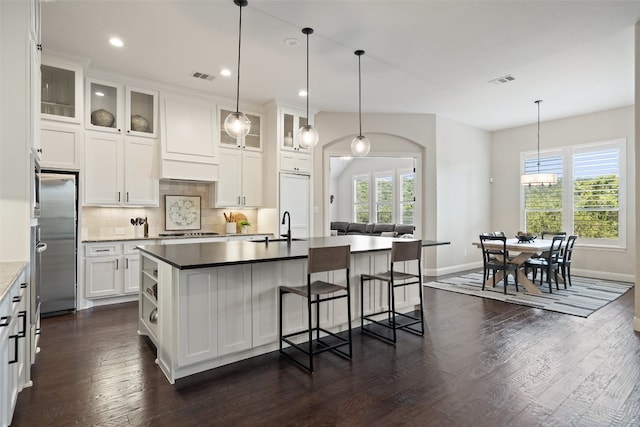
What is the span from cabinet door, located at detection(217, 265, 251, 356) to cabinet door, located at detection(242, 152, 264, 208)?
10.6 ft

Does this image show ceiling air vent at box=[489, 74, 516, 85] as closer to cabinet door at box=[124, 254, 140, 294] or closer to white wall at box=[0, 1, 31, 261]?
white wall at box=[0, 1, 31, 261]

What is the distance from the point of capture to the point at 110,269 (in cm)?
455

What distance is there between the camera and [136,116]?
4973 mm

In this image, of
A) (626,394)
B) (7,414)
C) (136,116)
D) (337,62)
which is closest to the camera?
(7,414)

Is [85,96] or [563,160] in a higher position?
[85,96]

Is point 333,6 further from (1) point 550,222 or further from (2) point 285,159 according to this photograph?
(1) point 550,222

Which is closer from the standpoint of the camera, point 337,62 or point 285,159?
point 337,62

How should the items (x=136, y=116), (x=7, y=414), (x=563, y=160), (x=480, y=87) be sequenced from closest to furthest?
(x=7, y=414)
(x=136, y=116)
(x=480, y=87)
(x=563, y=160)

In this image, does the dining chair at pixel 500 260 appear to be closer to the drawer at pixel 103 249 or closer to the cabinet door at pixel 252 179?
the cabinet door at pixel 252 179

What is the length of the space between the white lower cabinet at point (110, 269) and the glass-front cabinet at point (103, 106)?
5.11 ft

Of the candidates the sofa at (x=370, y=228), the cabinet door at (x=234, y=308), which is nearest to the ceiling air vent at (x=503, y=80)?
the sofa at (x=370, y=228)

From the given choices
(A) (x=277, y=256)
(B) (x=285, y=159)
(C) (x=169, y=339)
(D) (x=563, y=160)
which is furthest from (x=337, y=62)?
(D) (x=563, y=160)

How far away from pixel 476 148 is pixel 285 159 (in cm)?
452

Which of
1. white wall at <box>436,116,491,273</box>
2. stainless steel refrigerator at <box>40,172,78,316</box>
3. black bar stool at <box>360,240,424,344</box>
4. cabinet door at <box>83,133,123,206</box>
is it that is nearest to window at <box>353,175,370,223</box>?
white wall at <box>436,116,491,273</box>
